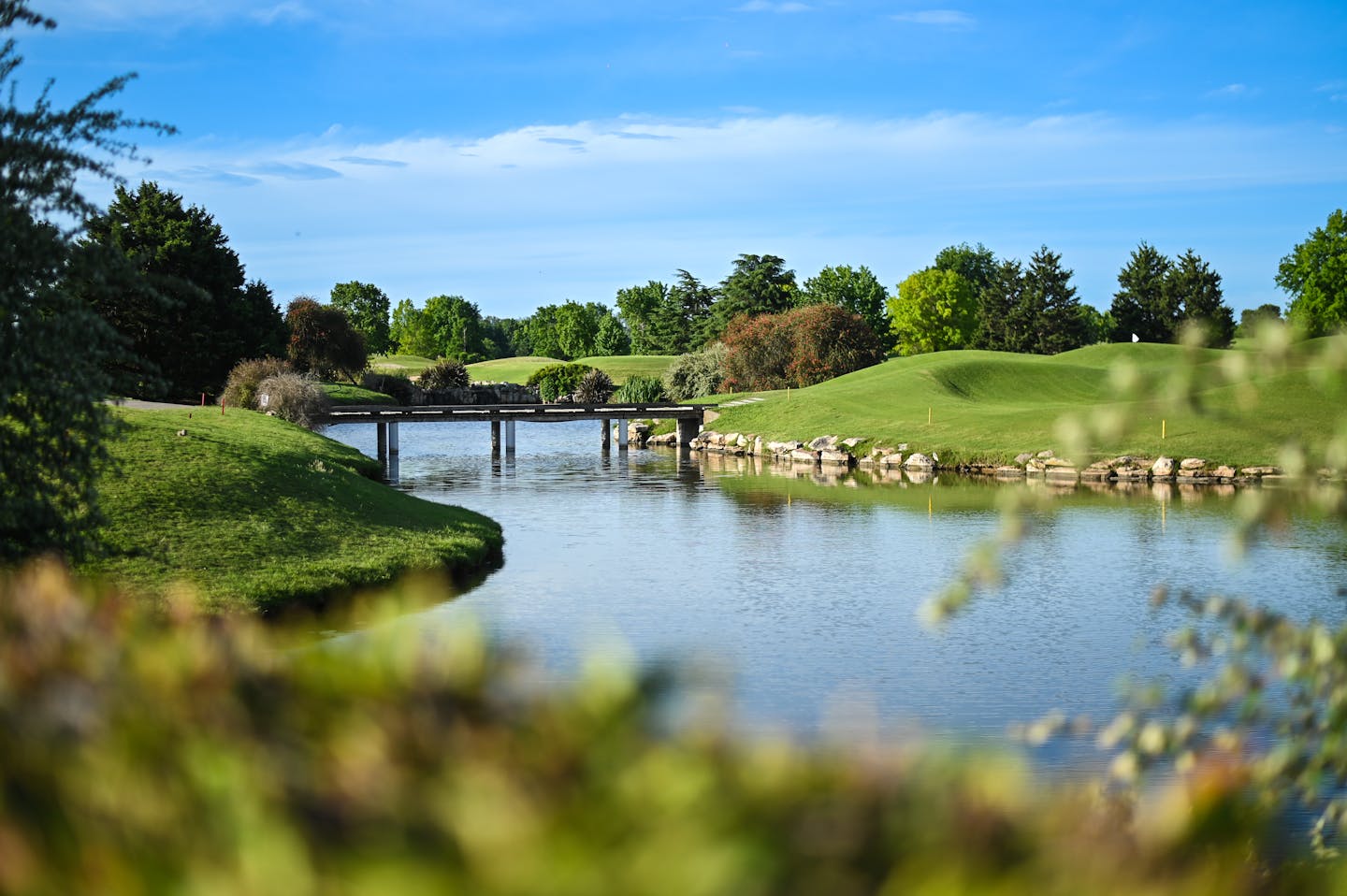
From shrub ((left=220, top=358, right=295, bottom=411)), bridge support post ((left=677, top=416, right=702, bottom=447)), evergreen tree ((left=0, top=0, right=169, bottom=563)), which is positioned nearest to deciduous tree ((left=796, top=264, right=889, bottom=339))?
bridge support post ((left=677, top=416, right=702, bottom=447))

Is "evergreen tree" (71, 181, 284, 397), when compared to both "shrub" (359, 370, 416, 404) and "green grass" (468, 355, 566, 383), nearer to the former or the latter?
"shrub" (359, 370, 416, 404)

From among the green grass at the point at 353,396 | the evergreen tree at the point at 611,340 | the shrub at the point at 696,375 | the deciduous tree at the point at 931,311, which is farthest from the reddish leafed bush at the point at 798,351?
the evergreen tree at the point at 611,340

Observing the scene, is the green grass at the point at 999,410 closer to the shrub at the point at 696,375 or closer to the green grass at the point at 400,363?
the shrub at the point at 696,375

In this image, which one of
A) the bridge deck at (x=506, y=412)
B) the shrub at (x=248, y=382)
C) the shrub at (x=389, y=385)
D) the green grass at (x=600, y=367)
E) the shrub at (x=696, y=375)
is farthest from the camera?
the green grass at (x=600, y=367)

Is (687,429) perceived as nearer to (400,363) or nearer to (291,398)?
(291,398)

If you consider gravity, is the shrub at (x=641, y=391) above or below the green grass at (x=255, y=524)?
above

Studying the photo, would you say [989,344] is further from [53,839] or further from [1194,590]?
[53,839]

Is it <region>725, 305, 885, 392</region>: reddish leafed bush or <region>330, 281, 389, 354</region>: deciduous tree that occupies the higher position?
<region>330, 281, 389, 354</region>: deciduous tree

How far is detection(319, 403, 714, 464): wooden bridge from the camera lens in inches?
1935

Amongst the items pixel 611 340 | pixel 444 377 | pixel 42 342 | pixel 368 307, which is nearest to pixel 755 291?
pixel 444 377

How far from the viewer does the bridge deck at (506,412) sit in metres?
49.1

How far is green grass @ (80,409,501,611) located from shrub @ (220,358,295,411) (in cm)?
1560

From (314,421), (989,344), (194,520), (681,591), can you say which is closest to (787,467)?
(314,421)

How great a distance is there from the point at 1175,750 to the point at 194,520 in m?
15.9
